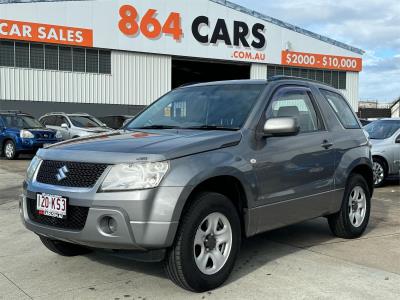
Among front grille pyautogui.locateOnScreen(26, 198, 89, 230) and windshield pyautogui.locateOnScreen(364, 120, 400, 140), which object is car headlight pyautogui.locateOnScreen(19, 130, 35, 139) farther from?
front grille pyautogui.locateOnScreen(26, 198, 89, 230)

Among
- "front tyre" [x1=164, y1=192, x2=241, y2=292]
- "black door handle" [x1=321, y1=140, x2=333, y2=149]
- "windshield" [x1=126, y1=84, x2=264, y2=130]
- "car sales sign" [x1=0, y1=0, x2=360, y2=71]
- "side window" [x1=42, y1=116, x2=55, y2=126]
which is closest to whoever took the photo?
"front tyre" [x1=164, y1=192, x2=241, y2=292]

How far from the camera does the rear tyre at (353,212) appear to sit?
19.4 ft

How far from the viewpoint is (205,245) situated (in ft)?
13.7

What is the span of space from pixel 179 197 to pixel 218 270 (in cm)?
83

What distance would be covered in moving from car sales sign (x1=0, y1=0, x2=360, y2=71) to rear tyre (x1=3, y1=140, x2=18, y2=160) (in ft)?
37.8

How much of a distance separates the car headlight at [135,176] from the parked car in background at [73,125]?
14.5 meters

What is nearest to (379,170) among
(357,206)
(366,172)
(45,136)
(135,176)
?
(366,172)

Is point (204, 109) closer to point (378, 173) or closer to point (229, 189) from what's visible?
point (229, 189)

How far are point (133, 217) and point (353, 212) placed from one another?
3380mm

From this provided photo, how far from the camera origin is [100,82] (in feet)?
98.1

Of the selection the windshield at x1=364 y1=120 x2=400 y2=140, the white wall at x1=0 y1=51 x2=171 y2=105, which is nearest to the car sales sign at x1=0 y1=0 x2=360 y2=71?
the white wall at x1=0 y1=51 x2=171 y2=105

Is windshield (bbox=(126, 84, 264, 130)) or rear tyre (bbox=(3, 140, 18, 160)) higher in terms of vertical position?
windshield (bbox=(126, 84, 264, 130))

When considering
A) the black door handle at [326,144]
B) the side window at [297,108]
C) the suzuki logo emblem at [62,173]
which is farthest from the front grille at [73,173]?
the black door handle at [326,144]

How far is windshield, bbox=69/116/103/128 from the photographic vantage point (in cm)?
1895
